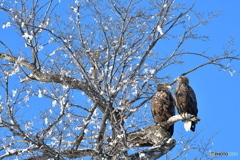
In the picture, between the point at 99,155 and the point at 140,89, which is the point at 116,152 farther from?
the point at 140,89

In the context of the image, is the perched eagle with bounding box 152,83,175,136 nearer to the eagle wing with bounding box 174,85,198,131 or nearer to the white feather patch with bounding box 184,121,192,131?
the eagle wing with bounding box 174,85,198,131

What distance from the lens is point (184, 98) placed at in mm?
8062

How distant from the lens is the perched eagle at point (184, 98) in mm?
7992

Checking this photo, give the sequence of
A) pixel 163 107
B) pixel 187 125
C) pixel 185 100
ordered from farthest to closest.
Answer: pixel 163 107, pixel 185 100, pixel 187 125

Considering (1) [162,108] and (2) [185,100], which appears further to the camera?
(1) [162,108]

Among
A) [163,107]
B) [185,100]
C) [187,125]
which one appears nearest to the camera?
[187,125]

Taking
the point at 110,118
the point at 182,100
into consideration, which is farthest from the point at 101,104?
the point at 182,100

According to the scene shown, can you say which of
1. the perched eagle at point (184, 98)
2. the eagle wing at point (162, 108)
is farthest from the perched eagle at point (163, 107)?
A: the perched eagle at point (184, 98)

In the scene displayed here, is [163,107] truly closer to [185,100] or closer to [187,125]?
[185,100]

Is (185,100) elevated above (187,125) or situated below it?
above

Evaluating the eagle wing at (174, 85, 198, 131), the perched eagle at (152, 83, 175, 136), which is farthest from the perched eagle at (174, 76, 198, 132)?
the perched eagle at (152, 83, 175, 136)

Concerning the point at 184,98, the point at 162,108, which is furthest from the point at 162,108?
the point at 184,98

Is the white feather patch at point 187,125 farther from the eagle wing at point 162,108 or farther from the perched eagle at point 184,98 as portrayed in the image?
the eagle wing at point 162,108

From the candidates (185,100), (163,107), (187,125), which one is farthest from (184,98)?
(187,125)
